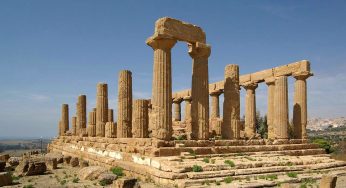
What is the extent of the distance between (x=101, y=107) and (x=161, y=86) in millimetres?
11953

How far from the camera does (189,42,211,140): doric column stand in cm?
1920

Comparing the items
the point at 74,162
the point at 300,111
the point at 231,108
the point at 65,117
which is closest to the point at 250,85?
the point at 300,111

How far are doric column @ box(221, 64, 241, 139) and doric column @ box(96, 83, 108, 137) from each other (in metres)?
10.8

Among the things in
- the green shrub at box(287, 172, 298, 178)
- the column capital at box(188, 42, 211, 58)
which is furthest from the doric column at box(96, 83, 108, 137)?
the green shrub at box(287, 172, 298, 178)

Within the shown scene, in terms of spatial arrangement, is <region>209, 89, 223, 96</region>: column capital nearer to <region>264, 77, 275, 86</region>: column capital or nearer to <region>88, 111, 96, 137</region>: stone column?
<region>264, 77, 275, 86</region>: column capital

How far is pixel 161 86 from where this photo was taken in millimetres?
17703

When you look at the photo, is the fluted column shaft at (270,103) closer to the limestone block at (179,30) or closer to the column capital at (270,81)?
the column capital at (270,81)

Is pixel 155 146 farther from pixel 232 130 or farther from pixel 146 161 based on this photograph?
pixel 232 130

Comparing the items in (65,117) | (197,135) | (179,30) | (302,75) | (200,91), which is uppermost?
(179,30)

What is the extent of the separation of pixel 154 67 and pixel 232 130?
20.4ft

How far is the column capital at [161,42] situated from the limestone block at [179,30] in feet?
0.53

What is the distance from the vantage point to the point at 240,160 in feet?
55.1

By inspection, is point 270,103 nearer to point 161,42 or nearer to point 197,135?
point 197,135

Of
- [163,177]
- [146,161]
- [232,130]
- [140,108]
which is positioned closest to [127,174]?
[146,161]
